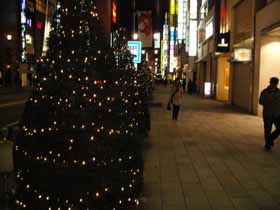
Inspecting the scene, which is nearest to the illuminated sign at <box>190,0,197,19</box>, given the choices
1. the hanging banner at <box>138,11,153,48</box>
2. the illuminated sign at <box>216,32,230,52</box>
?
the illuminated sign at <box>216,32,230,52</box>

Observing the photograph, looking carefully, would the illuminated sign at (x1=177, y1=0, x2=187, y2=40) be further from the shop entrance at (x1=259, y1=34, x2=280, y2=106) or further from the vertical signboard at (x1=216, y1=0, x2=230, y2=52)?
the shop entrance at (x1=259, y1=34, x2=280, y2=106)

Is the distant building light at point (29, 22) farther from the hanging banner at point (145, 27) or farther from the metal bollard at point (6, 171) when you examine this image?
the metal bollard at point (6, 171)

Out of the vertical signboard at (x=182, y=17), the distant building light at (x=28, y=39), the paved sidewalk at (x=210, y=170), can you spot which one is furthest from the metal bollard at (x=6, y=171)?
the distant building light at (x=28, y=39)

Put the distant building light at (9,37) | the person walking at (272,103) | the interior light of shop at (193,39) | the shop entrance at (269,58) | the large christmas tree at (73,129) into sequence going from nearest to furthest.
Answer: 1. the large christmas tree at (73,129)
2. the person walking at (272,103)
3. the shop entrance at (269,58)
4. the interior light of shop at (193,39)
5. the distant building light at (9,37)

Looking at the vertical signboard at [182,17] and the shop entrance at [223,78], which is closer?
the shop entrance at [223,78]

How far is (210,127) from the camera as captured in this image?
52.1 ft

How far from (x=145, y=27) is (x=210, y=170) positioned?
16811mm

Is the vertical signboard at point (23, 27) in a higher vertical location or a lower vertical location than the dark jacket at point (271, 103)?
higher

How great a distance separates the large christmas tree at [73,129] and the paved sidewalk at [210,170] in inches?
72.7

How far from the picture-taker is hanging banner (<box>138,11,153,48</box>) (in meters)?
24.5

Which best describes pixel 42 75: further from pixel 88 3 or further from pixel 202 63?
pixel 202 63

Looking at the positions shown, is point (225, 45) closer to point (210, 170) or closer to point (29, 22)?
point (210, 170)

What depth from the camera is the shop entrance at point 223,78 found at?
104 ft

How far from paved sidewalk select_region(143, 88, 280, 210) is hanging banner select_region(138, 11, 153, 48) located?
35.2 feet
